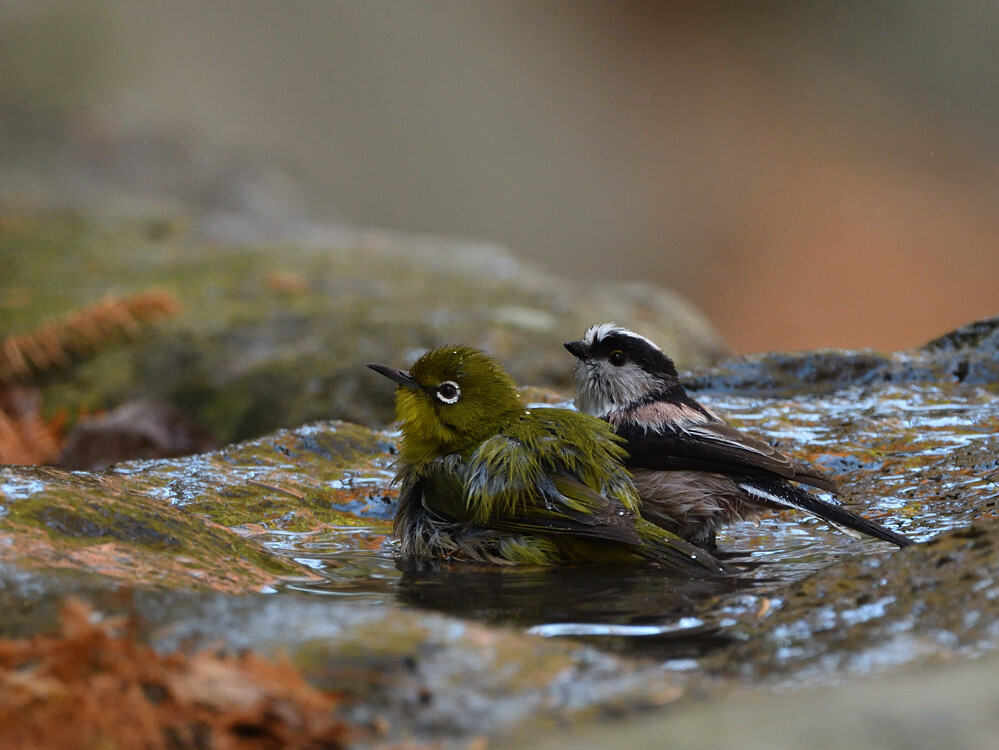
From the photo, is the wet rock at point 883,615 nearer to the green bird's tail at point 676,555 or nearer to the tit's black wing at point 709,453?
the green bird's tail at point 676,555

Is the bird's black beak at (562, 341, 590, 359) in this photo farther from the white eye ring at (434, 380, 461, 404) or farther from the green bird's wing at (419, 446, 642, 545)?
the green bird's wing at (419, 446, 642, 545)

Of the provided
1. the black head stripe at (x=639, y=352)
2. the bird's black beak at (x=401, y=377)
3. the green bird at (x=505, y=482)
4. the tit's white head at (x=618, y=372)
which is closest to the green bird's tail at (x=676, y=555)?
the green bird at (x=505, y=482)

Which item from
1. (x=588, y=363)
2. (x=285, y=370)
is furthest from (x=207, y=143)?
(x=588, y=363)

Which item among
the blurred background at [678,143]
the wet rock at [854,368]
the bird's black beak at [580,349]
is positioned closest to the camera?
the bird's black beak at [580,349]

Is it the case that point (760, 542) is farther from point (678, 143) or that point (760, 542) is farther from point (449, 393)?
point (678, 143)

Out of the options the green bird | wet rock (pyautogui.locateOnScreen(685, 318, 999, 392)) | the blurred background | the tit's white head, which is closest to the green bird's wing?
the green bird

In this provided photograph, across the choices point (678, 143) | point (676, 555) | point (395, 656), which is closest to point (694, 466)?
point (676, 555)
